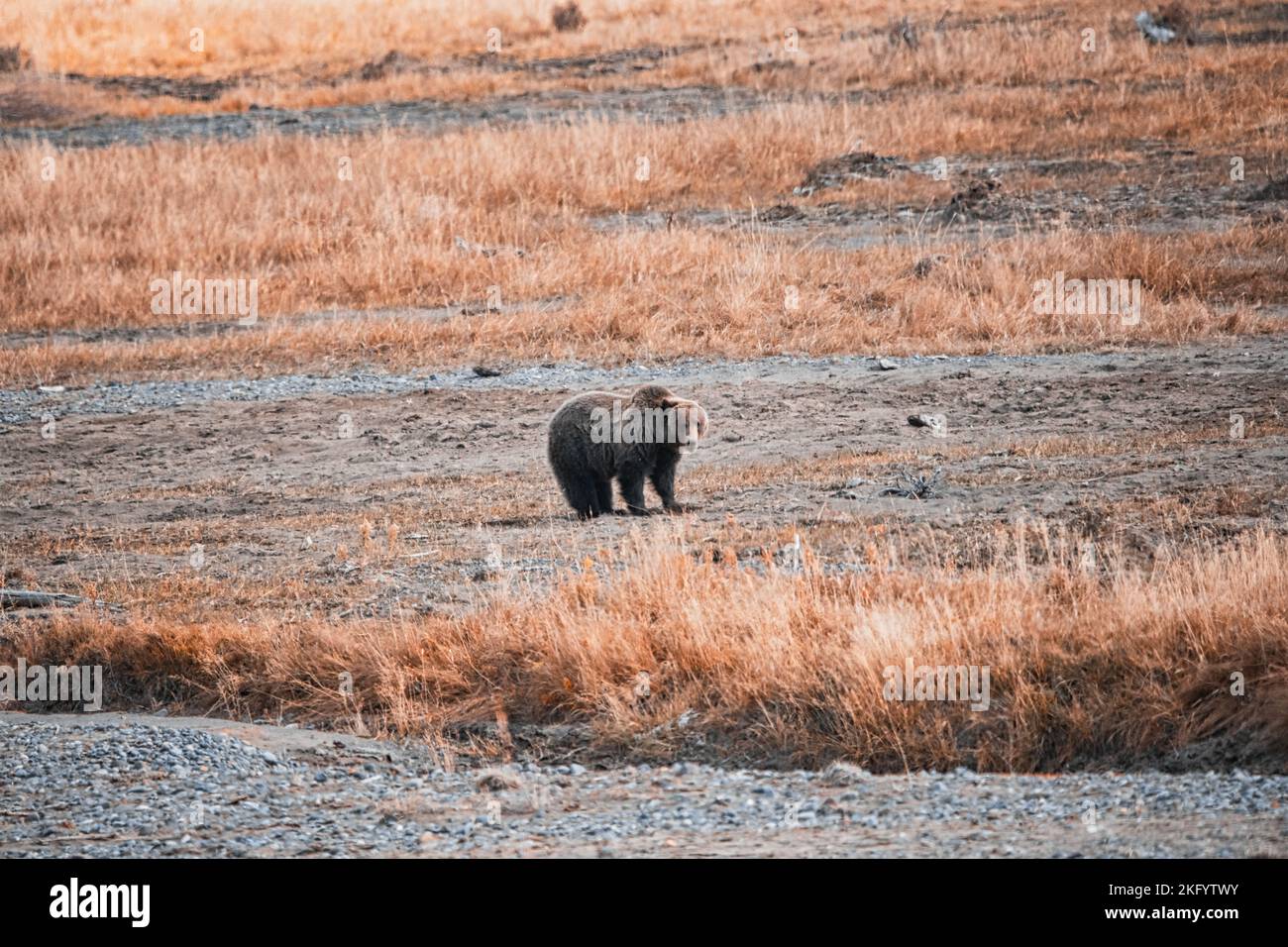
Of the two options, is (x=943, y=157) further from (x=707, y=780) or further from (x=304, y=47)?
(x=304, y=47)

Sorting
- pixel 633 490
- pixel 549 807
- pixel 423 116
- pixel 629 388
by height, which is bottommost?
pixel 549 807

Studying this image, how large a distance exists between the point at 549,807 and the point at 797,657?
5.94 feet

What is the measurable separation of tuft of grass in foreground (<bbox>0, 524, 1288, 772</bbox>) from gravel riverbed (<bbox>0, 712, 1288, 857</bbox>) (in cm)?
44

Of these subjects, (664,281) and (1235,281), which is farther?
(664,281)

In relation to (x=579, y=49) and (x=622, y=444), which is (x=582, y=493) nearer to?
(x=622, y=444)

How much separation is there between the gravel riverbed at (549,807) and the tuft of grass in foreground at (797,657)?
0.44 meters

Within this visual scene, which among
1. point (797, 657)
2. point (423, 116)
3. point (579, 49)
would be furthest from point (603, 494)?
point (579, 49)

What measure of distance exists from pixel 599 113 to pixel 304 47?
61.3 ft

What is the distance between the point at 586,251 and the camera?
71.2 feet

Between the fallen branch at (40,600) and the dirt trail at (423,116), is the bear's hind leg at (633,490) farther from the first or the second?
the dirt trail at (423,116)

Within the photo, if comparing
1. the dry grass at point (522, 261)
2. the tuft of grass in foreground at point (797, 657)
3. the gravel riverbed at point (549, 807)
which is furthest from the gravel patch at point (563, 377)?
the gravel riverbed at point (549, 807)

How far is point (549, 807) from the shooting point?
7566 millimetres

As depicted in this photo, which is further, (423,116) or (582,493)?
(423,116)

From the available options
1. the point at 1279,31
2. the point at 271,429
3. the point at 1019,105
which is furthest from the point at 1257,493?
the point at 1279,31
